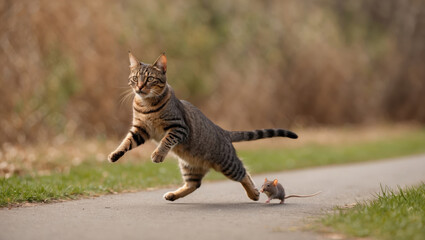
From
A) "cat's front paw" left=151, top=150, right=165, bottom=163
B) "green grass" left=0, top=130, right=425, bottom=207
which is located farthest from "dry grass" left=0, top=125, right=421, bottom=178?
"cat's front paw" left=151, top=150, right=165, bottom=163

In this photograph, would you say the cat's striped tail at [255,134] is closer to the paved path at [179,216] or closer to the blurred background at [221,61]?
the paved path at [179,216]

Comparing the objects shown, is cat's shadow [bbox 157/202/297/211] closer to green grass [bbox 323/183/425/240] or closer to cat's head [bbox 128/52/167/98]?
green grass [bbox 323/183/425/240]

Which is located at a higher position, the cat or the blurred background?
the blurred background

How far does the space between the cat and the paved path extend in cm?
51

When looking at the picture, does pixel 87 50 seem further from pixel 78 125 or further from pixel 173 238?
pixel 173 238

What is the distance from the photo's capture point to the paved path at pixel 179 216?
5846mm

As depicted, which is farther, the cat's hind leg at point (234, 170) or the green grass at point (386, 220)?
the cat's hind leg at point (234, 170)

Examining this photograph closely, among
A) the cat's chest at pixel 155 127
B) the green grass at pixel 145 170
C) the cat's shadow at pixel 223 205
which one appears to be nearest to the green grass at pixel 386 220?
the cat's shadow at pixel 223 205

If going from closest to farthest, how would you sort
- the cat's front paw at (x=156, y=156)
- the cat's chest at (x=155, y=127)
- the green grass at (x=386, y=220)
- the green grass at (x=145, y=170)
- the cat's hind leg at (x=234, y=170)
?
the green grass at (x=386, y=220)
the cat's front paw at (x=156, y=156)
the cat's chest at (x=155, y=127)
the cat's hind leg at (x=234, y=170)
the green grass at (x=145, y=170)

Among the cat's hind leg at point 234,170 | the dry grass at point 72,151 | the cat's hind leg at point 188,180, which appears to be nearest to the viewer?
the cat's hind leg at point 234,170

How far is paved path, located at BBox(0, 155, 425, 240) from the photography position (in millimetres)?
5846

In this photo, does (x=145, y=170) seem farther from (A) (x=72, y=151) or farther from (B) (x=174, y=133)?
(B) (x=174, y=133)

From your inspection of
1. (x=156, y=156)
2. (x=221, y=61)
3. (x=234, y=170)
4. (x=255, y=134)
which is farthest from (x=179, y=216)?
(x=221, y=61)

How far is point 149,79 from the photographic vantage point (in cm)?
791
